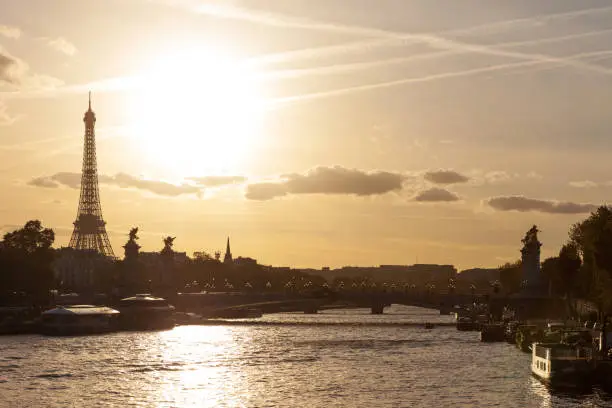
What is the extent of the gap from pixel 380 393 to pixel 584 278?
56.3 meters

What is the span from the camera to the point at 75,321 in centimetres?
15300

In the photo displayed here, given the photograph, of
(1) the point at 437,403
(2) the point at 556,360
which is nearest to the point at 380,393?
(1) the point at 437,403

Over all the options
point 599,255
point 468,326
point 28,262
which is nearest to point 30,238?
point 28,262

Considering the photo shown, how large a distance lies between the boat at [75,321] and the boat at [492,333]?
184 feet

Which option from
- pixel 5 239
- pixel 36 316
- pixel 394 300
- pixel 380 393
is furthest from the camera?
pixel 394 300

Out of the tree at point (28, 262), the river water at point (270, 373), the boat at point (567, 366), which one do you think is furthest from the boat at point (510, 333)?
the tree at point (28, 262)

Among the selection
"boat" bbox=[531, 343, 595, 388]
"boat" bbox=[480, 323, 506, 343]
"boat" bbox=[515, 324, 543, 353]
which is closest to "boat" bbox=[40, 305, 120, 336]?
"boat" bbox=[480, 323, 506, 343]

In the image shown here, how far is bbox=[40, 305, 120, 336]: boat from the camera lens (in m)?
150

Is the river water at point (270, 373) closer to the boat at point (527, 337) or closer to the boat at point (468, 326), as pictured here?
the boat at point (527, 337)

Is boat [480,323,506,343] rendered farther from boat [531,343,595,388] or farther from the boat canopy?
the boat canopy

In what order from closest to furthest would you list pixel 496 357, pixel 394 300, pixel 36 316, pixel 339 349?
pixel 496 357, pixel 339 349, pixel 36 316, pixel 394 300

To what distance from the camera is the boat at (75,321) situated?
149500 millimetres

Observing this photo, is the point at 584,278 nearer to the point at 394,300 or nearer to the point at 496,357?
the point at 496,357

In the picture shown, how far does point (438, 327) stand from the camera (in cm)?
17338
